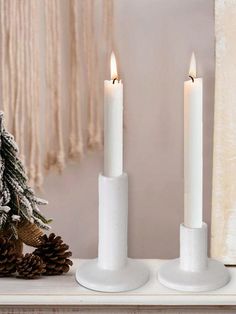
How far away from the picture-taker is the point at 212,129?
1.17 metres

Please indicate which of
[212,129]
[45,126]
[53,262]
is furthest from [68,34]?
[53,262]

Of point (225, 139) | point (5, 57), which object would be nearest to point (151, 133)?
point (225, 139)

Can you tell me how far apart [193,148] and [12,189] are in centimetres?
26

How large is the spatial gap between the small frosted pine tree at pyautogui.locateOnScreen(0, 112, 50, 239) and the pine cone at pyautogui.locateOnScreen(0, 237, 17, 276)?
0.02 meters

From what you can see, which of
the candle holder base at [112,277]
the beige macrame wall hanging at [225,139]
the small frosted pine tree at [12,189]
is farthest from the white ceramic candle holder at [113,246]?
the beige macrame wall hanging at [225,139]

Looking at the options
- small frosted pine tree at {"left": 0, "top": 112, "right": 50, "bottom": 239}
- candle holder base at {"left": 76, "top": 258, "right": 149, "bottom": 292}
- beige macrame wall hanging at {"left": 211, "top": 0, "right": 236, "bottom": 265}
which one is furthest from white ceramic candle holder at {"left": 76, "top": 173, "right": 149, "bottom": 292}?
beige macrame wall hanging at {"left": 211, "top": 0, "right": 236, "bottom": 265}

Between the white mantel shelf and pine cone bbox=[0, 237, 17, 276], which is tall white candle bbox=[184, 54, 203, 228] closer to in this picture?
the white mantel shelf

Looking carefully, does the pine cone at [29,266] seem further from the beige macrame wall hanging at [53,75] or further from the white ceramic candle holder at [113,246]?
the beige macrame wall hanging at [53,75]

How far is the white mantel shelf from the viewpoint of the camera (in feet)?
2.92

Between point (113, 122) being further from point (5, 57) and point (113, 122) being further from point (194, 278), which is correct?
point (5, 57)

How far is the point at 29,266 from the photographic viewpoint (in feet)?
3.06

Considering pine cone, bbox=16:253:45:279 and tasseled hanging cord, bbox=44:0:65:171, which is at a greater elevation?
tasseled hanging cord, bbox=44:0:65:171

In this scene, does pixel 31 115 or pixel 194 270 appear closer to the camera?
pixel 194 270

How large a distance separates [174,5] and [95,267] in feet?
1.54
